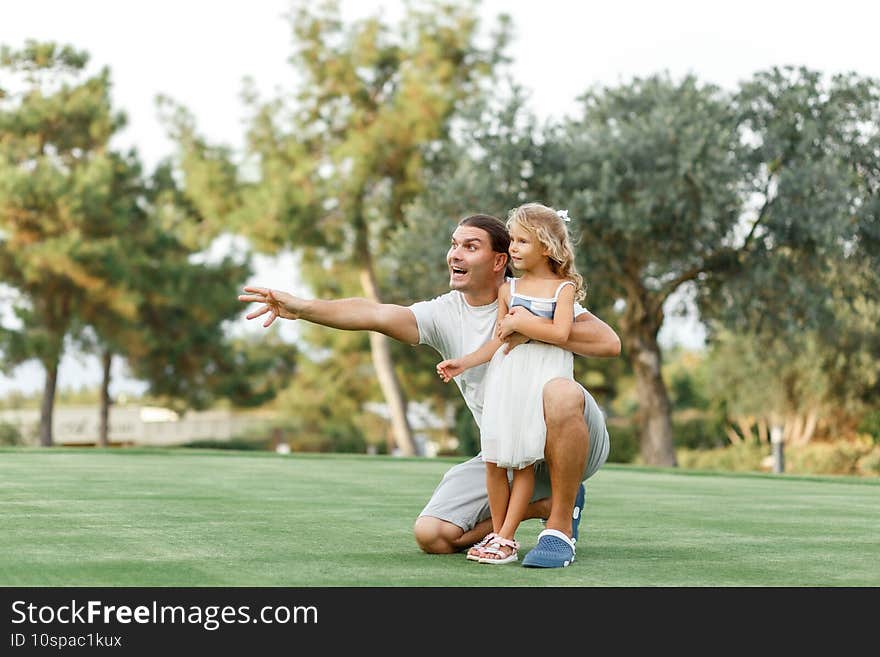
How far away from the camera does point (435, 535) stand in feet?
16.8

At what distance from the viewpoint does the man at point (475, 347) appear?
495 cm

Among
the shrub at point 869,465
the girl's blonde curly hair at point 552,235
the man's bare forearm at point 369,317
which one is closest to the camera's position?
the girl's blonde curly hair at point 552,235

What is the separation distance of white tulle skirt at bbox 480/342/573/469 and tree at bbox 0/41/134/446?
28679 millimetres

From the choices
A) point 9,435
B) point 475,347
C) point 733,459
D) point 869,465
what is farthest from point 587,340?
point 9,435

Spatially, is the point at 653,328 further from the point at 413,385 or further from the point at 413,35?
the point at 413,385

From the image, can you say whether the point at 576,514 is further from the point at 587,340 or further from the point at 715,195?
the point at 715,195

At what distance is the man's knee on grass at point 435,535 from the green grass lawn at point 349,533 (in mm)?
82

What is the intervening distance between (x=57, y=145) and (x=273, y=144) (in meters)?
Answer: 6.12

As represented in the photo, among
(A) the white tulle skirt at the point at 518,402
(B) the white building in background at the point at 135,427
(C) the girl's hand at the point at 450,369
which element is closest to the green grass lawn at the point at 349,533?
(A) the white tulle skirt at the point at 518,402

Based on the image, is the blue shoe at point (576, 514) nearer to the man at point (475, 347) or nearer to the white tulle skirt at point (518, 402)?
the man at point (475, 347)

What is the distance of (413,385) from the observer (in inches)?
1716

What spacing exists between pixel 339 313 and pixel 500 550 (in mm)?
1236

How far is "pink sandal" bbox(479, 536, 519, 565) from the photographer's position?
480 cm
